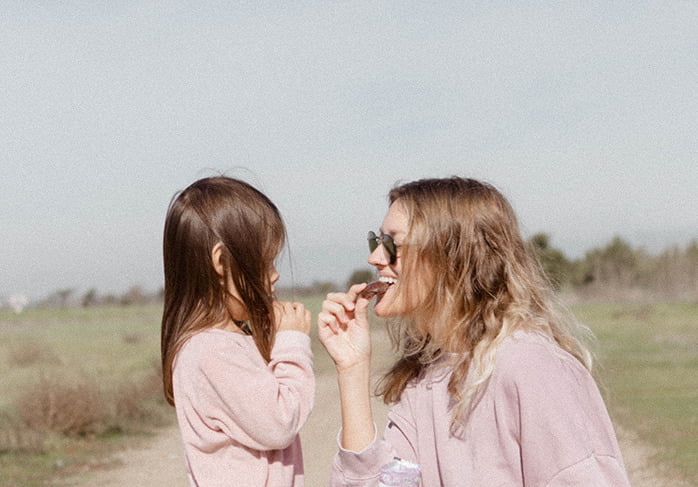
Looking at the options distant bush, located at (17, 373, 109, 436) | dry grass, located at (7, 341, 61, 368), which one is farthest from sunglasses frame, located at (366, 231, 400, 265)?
dry grass, located at (7, 341, 61, 368)

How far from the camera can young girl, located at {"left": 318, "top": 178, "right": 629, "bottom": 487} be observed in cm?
234

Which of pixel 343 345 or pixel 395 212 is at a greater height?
pixel 395 212

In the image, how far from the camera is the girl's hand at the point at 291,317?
3.12 m

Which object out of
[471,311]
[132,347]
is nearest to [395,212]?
[471,311]

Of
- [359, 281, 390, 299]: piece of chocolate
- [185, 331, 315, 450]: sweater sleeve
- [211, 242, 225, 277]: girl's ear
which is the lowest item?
[185, 331, 315, 450]: sweater sleeve

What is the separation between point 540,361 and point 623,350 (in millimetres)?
20730

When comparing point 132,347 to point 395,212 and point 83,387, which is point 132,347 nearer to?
point 83,387

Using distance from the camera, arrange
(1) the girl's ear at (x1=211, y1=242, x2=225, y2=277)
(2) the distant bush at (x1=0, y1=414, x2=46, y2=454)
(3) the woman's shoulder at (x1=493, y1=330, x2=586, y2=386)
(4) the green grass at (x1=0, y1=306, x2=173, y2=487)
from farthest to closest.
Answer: (2) the distant bush at (x1=0, y1=414, x2=46, y2=454) < (4) the green grass at (x1=0, y1=306, x2=173, y2=487) < (1) the girl's ear at (x1=211, y1=242, x2=225, y2=277) < (3) the woman's shoulder at (x1=493, y1=330, x2=586, y2=386)

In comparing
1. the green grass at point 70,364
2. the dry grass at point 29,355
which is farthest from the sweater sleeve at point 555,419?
the dry grass at point 29,355

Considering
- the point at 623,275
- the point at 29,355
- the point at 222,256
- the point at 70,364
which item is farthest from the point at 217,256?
the point at 623,275

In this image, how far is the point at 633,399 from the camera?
13328 mm

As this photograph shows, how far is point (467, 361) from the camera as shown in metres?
2.67

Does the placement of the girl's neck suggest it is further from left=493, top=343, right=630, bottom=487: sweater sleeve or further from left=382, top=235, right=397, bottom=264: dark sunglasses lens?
left=493, top=343, right=630, bottom=487: sweater sleeve

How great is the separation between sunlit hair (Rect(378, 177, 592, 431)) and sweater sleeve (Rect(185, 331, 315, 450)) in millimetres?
449
